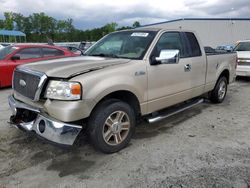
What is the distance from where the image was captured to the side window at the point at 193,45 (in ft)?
16.6

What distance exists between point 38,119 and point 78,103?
601 mm

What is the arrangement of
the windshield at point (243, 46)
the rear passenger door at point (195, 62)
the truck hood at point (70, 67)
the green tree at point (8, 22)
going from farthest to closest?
1. the green tree at point (8, 22)
2. the windshield at point (243, 46)
3. the rear passenger door at point (195, 62)
4. the truck hood at point (70, 67)

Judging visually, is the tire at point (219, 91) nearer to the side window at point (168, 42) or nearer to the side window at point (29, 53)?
the side window at point (168, 42)

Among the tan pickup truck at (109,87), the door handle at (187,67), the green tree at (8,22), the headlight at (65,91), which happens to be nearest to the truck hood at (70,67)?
the tan pickup truck at (109,87)

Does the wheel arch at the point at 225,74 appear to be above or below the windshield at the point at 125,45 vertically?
below

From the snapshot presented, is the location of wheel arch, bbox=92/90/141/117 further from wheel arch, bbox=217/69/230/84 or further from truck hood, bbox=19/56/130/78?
wheel arch, bbox=217/69/230/84

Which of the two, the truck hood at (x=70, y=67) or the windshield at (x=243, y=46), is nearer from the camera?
the truck hood at (x=70, y=67)

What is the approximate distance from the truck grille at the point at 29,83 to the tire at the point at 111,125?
778mm

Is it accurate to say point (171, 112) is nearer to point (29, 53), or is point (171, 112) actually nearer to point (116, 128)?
point (116, 128)

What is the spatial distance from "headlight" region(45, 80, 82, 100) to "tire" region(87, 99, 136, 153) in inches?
16.7

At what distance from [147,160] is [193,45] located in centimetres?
279

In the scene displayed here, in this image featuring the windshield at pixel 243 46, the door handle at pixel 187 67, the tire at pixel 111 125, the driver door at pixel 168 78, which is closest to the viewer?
the tire at pixel 111 125

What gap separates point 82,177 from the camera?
Answer: 3100mm

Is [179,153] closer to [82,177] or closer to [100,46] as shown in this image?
[82,177]
